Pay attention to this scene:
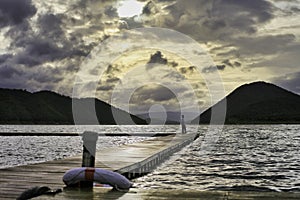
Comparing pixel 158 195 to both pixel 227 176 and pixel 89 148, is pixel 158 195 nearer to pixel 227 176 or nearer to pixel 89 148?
pixel 89 148

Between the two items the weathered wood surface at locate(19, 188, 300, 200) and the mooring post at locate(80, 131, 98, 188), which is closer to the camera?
the weathered wood surface at locate(19, 188, 300, 200)

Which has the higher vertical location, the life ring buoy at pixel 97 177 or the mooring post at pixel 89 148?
the mooring post at pixel 89 148

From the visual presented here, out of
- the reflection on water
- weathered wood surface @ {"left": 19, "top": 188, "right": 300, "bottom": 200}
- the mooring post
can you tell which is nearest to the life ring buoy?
weathered wood surface @ {"left": 19, "top": 188, "right": 300, "bottom": 200}

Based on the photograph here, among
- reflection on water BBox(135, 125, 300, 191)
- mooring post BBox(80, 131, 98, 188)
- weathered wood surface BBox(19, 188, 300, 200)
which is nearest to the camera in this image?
weathered wood surface BBox(19, 188, 300, 200)

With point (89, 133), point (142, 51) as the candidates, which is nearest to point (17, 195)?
point (89, 133)

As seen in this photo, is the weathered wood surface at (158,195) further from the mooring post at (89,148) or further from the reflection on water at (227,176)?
the reflection on water at (227,176)

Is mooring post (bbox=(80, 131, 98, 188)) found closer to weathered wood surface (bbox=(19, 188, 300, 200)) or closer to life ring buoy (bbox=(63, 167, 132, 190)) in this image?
life ring buoy (bbox=(63, 167, 132, 190))

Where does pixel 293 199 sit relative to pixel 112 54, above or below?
below

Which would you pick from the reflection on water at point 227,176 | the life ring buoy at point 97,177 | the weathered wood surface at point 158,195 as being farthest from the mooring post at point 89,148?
the reflection on water at point 227,176

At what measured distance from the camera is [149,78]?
4131 centimetres

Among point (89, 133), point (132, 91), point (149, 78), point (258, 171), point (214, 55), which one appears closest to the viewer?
point (89, 133)

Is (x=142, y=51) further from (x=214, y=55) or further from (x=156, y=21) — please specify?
(x=214, y=55)

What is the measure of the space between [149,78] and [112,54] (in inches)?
248

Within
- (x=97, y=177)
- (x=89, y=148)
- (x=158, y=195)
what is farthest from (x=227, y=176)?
(x=158, y=195)
